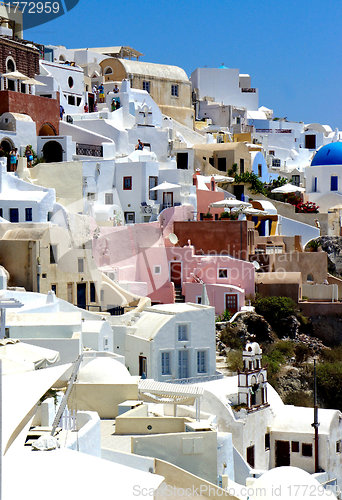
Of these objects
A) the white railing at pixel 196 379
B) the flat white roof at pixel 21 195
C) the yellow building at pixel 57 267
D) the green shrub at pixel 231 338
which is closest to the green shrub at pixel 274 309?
the green shrub at pixel 231 338

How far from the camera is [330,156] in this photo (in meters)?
49.3

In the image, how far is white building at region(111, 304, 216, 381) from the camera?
85.9ft

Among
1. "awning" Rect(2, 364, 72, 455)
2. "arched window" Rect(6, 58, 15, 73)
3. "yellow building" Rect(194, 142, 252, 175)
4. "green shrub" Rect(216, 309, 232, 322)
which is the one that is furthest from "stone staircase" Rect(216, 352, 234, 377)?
"arched window" Rect(6, 58, 15, 73)

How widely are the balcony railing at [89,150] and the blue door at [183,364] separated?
14122 mm

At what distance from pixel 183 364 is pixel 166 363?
0.65 m

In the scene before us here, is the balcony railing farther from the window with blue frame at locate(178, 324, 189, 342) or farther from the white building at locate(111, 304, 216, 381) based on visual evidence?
the window with blue frame at locate(178, 324, 189, 342)

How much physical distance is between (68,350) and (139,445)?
4294 millimetres

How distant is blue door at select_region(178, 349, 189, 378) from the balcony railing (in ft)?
46.3

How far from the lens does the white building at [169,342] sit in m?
26.2

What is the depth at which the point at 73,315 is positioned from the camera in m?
23.5

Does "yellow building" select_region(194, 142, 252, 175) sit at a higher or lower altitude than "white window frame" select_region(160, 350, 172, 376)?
higher

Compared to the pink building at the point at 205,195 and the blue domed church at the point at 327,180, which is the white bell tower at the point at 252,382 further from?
the blue domed church at the point at 327,180

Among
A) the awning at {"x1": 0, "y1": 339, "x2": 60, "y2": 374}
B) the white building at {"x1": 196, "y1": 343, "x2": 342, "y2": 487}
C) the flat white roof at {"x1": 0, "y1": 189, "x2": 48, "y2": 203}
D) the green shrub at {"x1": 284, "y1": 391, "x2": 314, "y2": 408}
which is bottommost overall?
the green shrub at {"x1": 284, "y1": 391, "x2": 314, "y2": 408}

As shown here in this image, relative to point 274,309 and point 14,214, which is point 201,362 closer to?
point 274,309
